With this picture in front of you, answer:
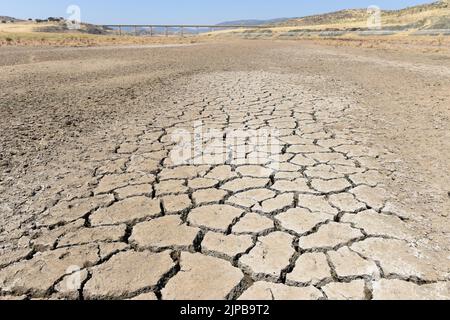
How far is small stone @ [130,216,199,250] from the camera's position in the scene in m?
2.12

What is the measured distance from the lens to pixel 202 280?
1.84 metres

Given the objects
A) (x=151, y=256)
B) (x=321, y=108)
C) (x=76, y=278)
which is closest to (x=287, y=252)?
(x=151, y=256)

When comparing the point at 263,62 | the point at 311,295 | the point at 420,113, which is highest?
the point at 263,62

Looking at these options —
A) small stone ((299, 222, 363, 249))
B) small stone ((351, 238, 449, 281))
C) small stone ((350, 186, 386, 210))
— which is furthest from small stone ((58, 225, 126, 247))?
small stone ((350, 186, 386, 210))

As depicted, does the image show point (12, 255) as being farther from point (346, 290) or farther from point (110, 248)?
point (346, 290)

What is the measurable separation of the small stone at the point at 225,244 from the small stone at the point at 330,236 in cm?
31

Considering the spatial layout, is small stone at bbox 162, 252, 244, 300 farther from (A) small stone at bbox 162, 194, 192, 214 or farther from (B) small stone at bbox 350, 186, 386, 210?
(B) small stone at bbox 350, 186, 386, 210

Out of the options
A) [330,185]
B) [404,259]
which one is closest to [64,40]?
[330,185]

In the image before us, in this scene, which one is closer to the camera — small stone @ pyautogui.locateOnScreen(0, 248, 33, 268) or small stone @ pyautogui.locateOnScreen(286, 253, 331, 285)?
small stone @ pyautogui.locateOnScreen(286, 253, 331, 285)

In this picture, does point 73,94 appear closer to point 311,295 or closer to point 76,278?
point 76,278

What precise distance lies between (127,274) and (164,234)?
0.39 m

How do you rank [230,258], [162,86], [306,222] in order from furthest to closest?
[162,86]
[306,222]
[230,258]

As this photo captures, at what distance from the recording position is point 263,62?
1141 centimetres

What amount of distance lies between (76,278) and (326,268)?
1221mm
